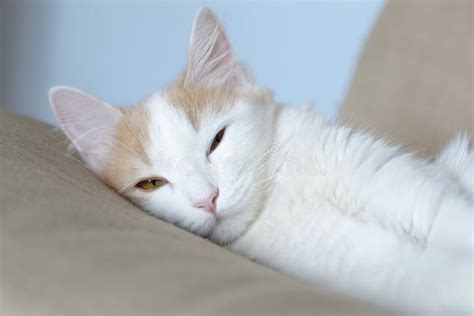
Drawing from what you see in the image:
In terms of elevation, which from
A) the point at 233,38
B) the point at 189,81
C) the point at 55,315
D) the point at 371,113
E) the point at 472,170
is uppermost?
the point at 233,38

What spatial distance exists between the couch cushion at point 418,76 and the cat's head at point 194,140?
51cm

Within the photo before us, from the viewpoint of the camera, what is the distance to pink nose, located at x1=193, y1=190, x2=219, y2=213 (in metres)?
1.04

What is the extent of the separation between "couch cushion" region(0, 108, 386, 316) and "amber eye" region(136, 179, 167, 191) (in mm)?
312

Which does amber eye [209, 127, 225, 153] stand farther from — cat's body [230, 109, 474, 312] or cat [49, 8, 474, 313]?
cat's body [230, 109, 474, 312]

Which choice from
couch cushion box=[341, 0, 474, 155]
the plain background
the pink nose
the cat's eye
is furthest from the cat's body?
the plain background

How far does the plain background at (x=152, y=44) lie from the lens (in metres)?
2.29

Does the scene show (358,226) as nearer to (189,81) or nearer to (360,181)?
(360,181)

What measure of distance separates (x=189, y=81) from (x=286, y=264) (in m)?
0.55

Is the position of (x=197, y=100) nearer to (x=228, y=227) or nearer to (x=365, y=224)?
(x=228, y=227)

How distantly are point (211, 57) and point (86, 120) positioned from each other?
1.15ft

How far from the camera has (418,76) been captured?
173 centimetres

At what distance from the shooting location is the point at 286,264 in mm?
969

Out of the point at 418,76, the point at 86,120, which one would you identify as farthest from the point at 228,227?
the point at 418,76

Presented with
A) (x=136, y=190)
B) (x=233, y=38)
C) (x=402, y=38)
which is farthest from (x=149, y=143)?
(x=233, y=38)
